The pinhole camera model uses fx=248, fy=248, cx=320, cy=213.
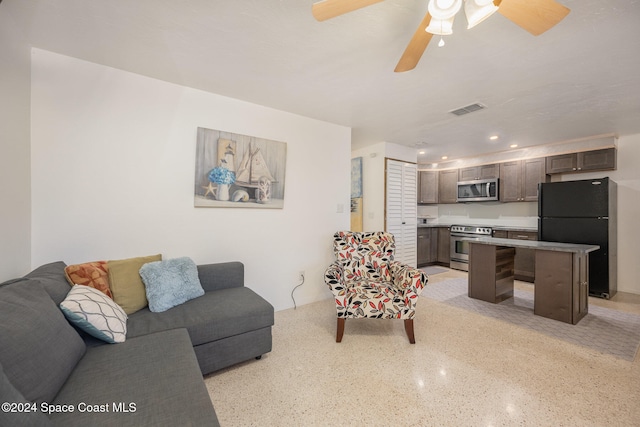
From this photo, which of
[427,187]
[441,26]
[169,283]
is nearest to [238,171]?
[169,283]

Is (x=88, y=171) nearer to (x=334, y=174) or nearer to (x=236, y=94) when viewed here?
(x=236, y=94)

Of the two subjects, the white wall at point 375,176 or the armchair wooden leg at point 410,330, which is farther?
the white wall at point 375,176

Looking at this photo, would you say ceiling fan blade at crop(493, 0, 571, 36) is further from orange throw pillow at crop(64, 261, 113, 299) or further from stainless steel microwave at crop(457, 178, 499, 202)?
stainless steel microwave at crop(457, 178, 499, 202)

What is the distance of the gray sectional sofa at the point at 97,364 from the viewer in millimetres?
888

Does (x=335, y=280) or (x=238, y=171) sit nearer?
(x=335, y=280)

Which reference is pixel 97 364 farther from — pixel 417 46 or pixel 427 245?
pixel 427 245

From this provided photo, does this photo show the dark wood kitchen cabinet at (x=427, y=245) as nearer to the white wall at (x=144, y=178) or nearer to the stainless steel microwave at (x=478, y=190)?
A: the stainless steel microwave at (x=478, y=190)

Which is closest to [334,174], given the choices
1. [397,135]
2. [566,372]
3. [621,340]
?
[397,135]

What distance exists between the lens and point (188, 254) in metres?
2.44

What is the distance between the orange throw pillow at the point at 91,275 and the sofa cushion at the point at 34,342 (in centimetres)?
44

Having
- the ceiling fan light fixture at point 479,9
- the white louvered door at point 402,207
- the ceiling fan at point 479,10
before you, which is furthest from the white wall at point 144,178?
A: the ceiling fan light fixture at point 479,9

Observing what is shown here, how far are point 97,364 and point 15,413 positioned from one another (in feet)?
2.26

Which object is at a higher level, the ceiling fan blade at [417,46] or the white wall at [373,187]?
the ceiling fan blade at [417,46]

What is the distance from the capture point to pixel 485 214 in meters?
5.28
